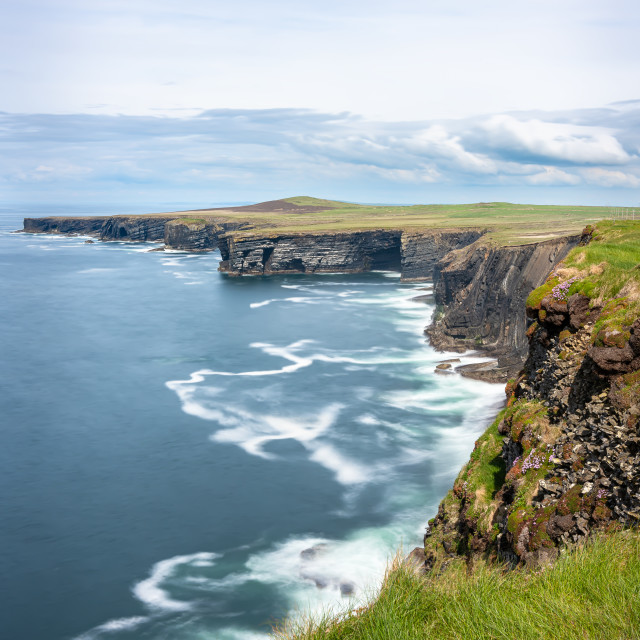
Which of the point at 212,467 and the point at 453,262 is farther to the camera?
the point at 453,262

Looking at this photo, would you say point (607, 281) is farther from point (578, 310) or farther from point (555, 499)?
point (555, 499)

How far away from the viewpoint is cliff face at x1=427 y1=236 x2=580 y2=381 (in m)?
73.6

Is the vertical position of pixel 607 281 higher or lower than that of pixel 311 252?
lower

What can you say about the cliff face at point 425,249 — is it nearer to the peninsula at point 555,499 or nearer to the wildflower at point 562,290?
the peninsula at point 555,499

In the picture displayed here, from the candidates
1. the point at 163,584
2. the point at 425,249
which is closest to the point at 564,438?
the point at 163,584

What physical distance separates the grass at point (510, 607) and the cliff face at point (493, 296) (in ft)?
193

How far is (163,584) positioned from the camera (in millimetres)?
37094

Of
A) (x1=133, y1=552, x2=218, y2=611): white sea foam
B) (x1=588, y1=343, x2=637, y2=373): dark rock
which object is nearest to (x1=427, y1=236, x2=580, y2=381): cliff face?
(x1=133, y1=552, x2=218, y2=611): white sea foam

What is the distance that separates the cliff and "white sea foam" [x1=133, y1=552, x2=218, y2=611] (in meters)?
15.3

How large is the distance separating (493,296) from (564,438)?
6327 centimetres

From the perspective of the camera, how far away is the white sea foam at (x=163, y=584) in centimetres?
3541

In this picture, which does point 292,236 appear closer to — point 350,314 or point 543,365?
point 350,314

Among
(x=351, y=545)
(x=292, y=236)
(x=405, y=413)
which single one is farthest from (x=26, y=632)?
(x=292, y=236)

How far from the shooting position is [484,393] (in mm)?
66688
